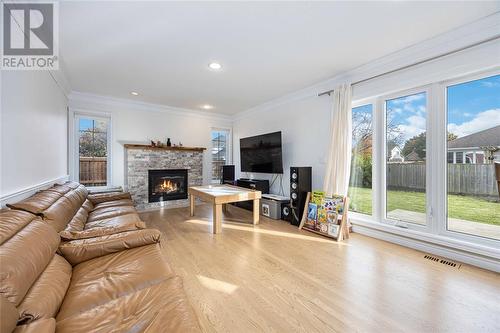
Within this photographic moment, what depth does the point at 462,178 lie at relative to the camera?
249cm

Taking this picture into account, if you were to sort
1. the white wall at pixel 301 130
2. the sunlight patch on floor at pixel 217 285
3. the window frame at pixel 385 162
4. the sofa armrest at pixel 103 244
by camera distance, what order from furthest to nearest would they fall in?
the white wall at pixel 301 130 → the window frame at pixel 385 162 → the sunlight patch on floor at pixel 217 285 → the sofa armrest at pixel 103 244

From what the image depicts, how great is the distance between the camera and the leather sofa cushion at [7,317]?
66 cm

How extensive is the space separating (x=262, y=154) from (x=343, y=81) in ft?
7.12

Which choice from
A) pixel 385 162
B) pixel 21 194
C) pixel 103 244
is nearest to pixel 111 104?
pixel 21 194

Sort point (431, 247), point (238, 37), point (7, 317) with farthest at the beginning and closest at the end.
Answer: point (431, 247)
point (238, 37)
point (7, 317)

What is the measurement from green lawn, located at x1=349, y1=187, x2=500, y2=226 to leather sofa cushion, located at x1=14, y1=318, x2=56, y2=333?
3577 mm

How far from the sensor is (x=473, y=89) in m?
2.42

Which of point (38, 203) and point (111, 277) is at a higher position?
point (38, 203)

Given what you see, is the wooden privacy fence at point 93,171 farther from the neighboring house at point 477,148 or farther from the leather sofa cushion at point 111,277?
the neighboring house at point 477,148

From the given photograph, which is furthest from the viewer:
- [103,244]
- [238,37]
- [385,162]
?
[385,162]

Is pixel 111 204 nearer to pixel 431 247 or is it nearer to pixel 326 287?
pixel 326 287

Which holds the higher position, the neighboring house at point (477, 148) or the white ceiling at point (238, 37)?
the white ceiling at point (238, 37)

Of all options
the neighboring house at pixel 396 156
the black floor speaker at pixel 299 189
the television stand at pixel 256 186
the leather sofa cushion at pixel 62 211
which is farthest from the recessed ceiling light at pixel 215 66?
the neighboring house at pixel 396 156

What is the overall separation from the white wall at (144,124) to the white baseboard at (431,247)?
158 inches
